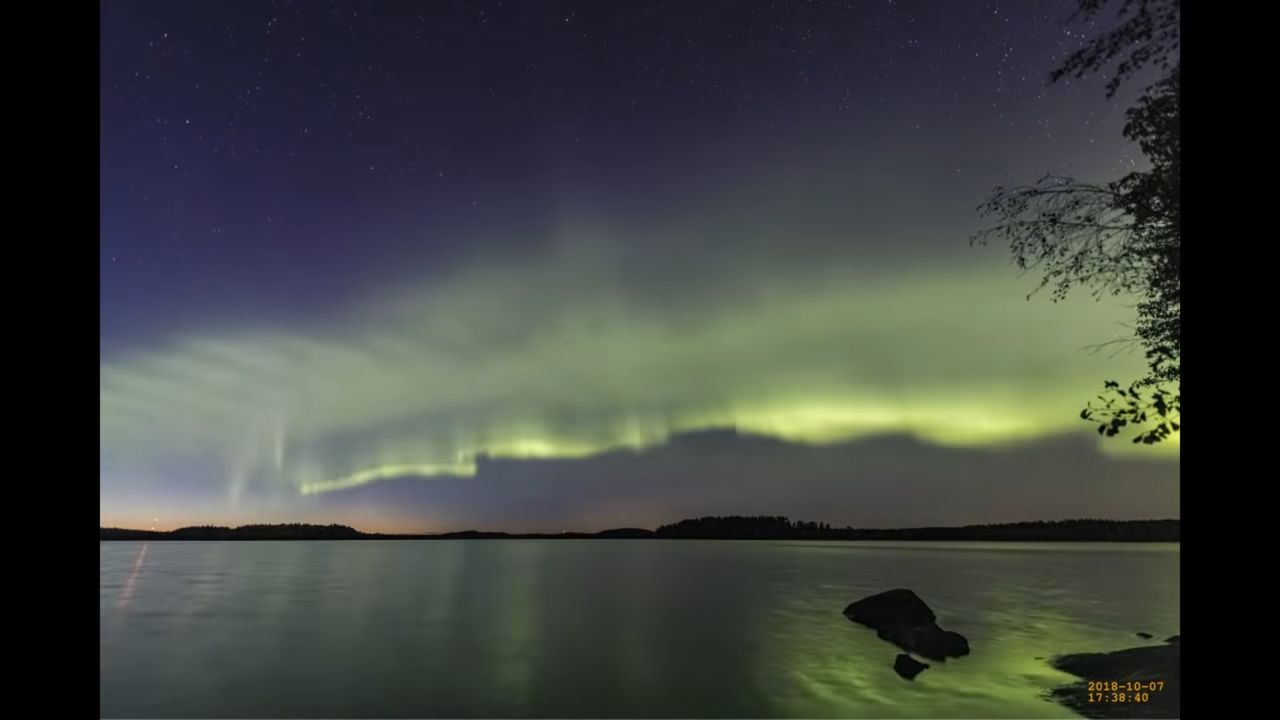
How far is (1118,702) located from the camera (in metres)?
5.85

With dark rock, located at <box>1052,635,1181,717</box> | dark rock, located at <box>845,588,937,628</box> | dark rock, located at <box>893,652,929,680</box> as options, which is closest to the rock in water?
dark rock, located at <box>845,588,937,628</box>

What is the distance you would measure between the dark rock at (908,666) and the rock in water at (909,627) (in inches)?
11.1

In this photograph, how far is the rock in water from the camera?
33.3 ft

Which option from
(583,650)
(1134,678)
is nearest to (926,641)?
(1134,678)

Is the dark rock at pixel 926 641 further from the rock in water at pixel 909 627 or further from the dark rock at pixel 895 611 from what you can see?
the dark rock at pixel 895 611

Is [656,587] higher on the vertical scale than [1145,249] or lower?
lower

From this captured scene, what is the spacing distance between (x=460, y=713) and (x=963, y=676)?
6.04 meters

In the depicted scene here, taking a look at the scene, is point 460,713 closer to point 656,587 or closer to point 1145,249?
point 1145,249

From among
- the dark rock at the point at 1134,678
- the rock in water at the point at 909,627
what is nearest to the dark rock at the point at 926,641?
the rock in water at the point at 909,627

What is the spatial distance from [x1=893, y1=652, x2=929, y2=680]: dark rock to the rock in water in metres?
0.28

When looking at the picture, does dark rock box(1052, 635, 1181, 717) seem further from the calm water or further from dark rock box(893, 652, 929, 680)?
dark rock box(893, 652, 929, 680)

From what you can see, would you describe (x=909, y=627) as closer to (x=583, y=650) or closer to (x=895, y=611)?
(x=895, y=611)
